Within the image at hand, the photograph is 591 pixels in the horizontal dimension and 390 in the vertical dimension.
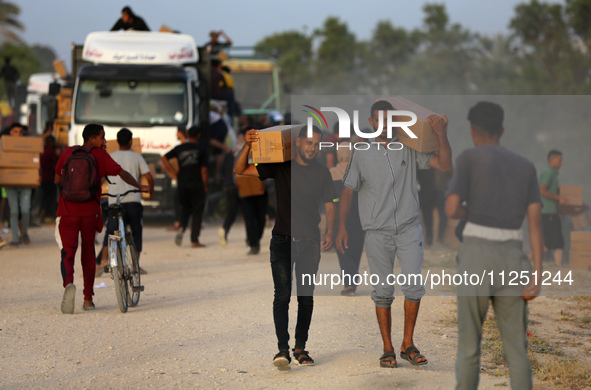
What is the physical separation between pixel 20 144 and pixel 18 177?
2.06 feet

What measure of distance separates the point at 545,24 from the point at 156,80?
27.1 meters

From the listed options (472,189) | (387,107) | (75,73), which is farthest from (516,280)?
(75,73)

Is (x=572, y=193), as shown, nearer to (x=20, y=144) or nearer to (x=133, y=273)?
(x=133, y=273)

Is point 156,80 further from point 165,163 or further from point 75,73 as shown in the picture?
point 165,163

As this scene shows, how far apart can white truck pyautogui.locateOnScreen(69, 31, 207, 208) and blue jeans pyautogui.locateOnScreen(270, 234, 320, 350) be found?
1066 cm

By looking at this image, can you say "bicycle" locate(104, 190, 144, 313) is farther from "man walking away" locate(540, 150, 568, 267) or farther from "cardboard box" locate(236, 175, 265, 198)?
"man walking away" locate(540, 150, 568, 267)

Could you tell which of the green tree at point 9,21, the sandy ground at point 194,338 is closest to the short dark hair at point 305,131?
the sandy ground at point 194,338

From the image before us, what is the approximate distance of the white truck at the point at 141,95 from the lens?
16.7 m

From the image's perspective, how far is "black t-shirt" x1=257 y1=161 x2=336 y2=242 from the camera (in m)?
6.18

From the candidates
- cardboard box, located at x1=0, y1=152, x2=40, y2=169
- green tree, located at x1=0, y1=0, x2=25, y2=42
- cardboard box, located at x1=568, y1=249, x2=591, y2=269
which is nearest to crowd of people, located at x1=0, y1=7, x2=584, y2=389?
cardboard box, located at x1=568, y1=249, x2=591, y2=269

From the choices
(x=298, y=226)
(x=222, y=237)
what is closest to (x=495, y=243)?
(x=298, y=226)

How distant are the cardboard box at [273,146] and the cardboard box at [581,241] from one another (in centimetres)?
624

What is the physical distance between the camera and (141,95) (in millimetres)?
16906

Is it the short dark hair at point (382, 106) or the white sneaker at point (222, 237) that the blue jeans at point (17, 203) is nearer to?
the white sneaker at point (222, 237)
